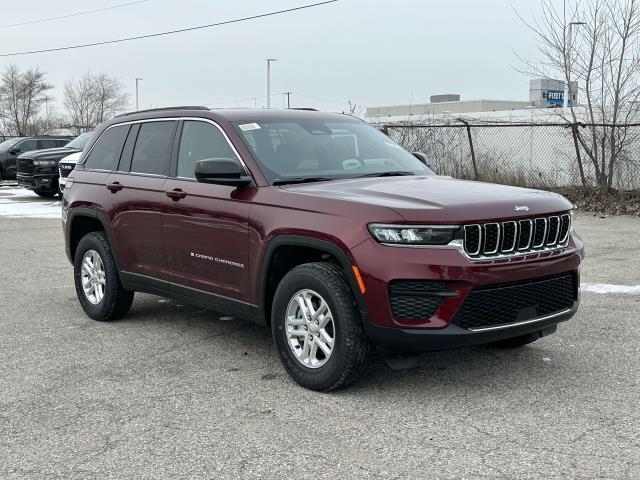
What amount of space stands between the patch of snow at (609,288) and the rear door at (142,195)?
4.41m

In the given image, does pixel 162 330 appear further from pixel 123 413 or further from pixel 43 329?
pixel 123 413

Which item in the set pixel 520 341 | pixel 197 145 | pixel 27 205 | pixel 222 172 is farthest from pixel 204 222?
pixel 27 205

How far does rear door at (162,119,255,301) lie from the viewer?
5.25 m

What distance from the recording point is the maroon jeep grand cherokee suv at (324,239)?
4320 millimetres

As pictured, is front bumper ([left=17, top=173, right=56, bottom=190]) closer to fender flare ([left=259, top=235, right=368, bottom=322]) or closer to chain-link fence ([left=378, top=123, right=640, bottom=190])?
chain-link fence ([left=378, top=123, right=640, bottom=190])

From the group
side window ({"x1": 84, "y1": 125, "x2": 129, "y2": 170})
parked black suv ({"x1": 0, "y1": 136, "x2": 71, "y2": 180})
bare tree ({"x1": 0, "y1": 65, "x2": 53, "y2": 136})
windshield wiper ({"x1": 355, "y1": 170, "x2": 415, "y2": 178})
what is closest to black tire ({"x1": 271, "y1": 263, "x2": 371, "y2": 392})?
windshield wiper ({"x1": 355, "y1": 170, "x2": 415, "y2": 178})

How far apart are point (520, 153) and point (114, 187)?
16.8 metres

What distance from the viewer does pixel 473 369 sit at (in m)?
5.18

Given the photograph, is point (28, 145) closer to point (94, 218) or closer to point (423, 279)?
point (94, 218)

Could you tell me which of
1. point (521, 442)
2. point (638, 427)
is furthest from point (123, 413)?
point (638, 427)

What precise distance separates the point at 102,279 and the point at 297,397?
287 centimetres

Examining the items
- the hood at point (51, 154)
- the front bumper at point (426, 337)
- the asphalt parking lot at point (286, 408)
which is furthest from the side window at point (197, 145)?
the hood at point (51, 154)

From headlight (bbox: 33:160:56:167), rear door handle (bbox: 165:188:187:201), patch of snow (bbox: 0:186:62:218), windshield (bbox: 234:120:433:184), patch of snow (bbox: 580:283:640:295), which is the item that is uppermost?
windshield (bbox: 234:120:433:184)

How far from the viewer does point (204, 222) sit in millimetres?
5504
